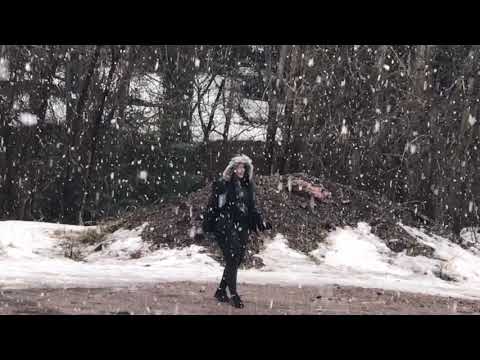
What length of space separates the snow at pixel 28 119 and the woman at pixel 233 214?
1272 cm

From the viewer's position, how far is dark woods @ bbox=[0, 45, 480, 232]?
17.0m

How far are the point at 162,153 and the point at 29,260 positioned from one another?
349 inches

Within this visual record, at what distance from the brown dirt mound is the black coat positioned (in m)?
3.68

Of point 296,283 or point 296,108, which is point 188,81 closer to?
point 296,108

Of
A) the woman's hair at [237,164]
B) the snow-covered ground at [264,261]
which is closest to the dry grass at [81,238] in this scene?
the snow-covered ground at [264,261]

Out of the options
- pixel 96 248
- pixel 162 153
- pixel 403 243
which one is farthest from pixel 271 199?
pixel 162 153

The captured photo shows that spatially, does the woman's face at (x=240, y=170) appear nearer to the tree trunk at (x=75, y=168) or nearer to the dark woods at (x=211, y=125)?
the dark woods at (x=211, y=125)

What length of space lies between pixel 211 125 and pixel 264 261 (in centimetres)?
1120

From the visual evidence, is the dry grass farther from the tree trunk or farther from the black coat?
the tree trunk

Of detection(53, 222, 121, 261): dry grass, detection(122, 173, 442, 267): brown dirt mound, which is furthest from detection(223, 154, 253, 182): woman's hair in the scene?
detection(53, 222, 121, 261): dry grass

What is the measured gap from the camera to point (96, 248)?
12734 mm

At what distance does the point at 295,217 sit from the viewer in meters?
13.9

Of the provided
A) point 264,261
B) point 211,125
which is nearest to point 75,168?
point 211,125

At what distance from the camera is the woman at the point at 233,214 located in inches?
328
